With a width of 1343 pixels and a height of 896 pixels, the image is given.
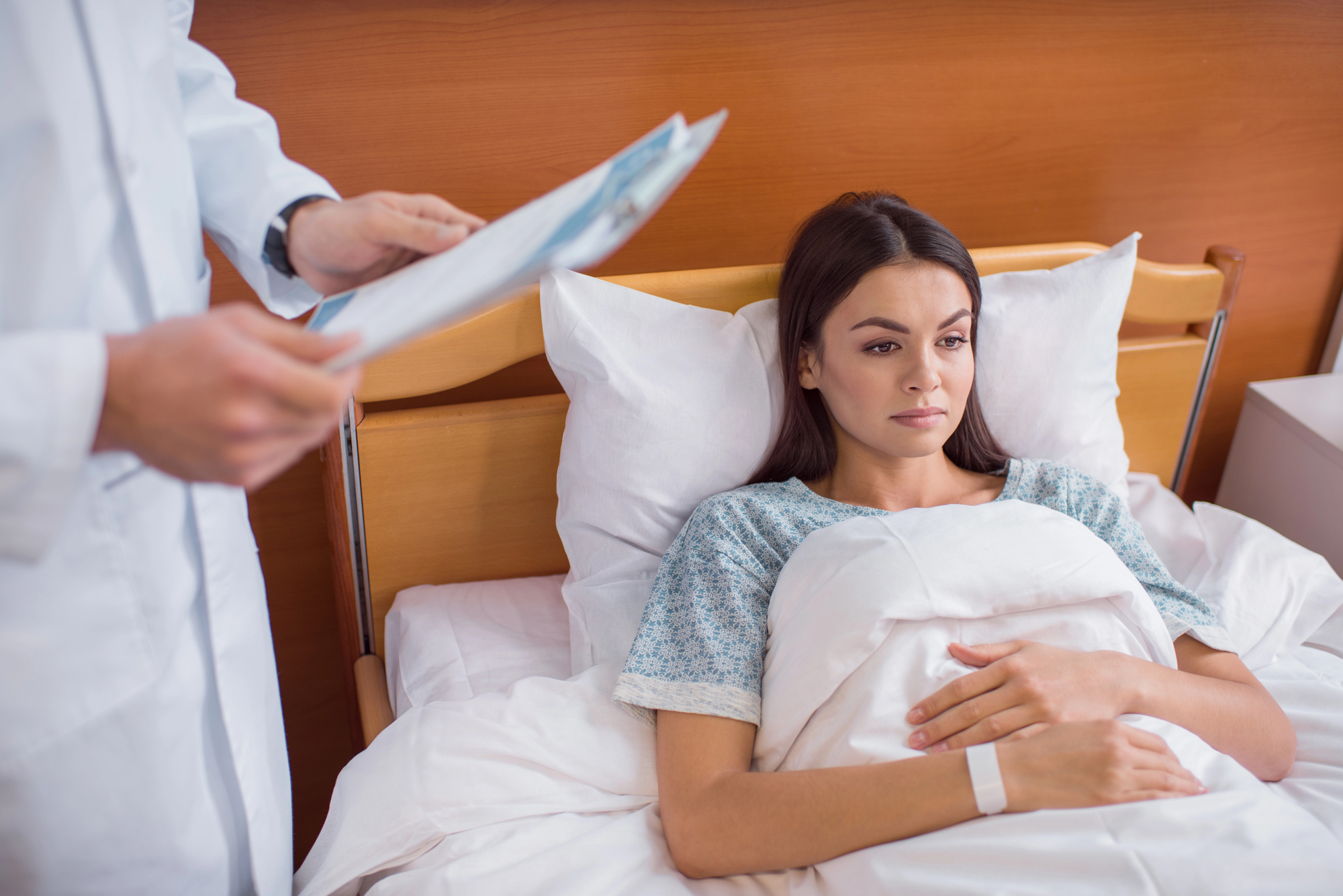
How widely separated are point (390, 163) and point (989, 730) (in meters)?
1.23

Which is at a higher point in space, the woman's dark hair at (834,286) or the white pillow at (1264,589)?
the woman's dark hair at (834,286)

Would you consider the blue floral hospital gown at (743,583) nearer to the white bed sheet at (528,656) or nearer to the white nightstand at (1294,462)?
the white bed sheet at (528,656)

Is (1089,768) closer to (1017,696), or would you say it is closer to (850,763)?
(1017,696)

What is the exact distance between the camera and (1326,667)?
1437 millimetres

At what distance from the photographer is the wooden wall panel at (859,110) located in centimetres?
147

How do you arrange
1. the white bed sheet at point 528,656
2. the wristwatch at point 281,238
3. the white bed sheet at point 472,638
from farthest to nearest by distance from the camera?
the white bed sheet at point 472,638, the white bed sheet at point 528,656, the wristwatch at point 281,238

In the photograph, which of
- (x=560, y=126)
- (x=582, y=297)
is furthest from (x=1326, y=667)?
(x=560, y=126)

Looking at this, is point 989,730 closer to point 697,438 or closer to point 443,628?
point 697,438

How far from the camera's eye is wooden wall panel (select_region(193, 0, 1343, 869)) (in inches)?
57.9

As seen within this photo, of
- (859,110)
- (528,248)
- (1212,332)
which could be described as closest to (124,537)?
(528,248)

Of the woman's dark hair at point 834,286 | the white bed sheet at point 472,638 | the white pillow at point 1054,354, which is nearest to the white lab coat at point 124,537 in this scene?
the white bed sheet at point 472,638

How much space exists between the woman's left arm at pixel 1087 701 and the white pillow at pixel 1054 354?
0.51 m

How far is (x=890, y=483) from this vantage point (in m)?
1.44

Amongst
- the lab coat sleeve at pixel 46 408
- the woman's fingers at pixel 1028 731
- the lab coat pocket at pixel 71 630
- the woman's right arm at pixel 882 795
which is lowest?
the woman's right arm at pixel 882 795
